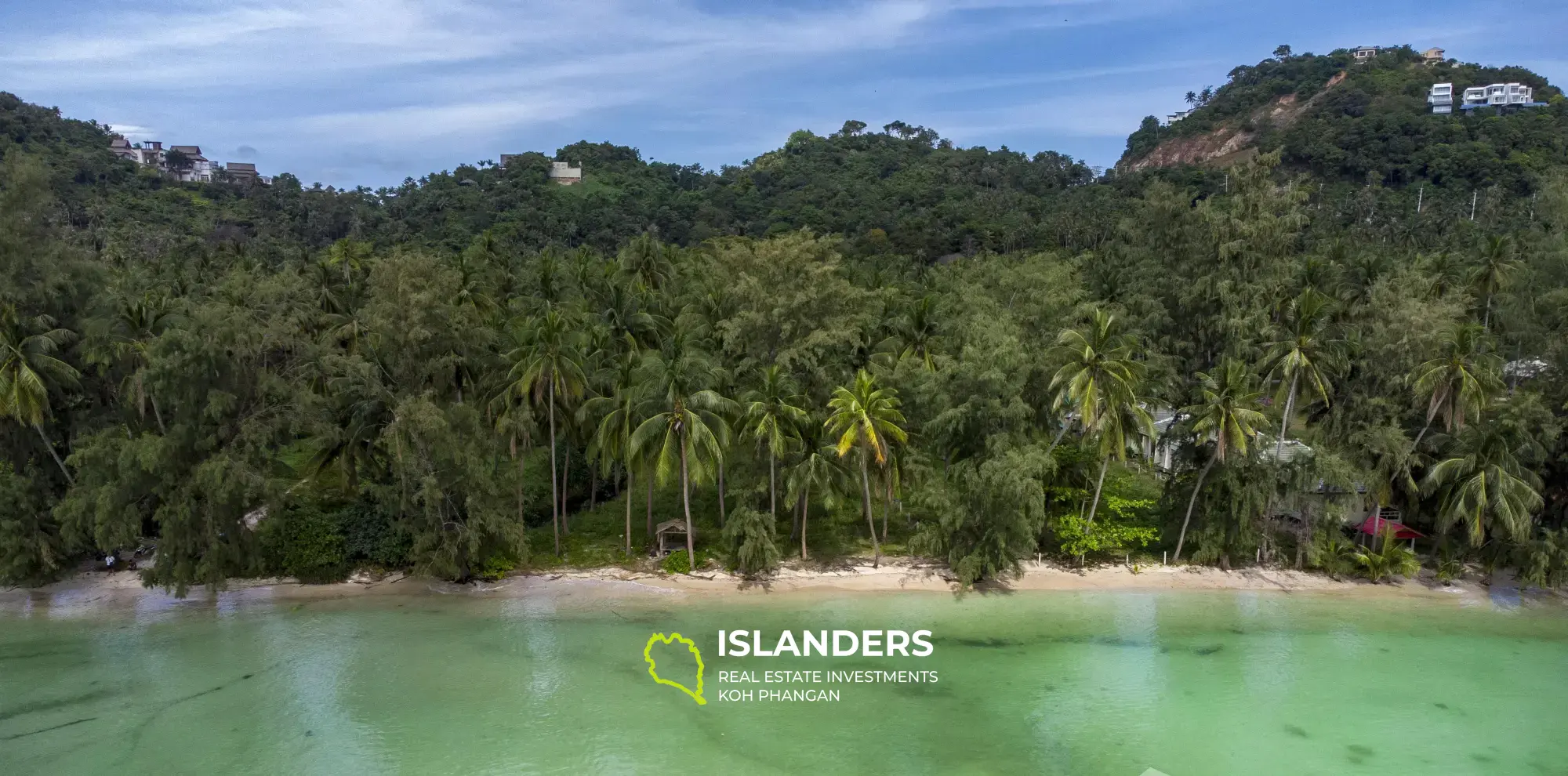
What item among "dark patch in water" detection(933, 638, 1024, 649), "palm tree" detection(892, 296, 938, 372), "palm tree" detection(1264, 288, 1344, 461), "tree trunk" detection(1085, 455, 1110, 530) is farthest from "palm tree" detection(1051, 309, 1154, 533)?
"palm tree" detection(892, 296, 938, 372)

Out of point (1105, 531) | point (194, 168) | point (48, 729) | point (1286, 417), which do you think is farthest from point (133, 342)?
point (194, 168)

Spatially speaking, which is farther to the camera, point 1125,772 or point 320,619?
point 320,619

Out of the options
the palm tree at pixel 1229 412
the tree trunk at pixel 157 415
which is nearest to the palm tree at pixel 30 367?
the tree trunk at pixel 157 415

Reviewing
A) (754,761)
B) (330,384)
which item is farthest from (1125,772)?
(330,384)

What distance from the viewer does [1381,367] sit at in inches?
994

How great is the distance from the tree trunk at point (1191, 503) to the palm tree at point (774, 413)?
12218mm

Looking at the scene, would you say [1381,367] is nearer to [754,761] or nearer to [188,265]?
[754,761]

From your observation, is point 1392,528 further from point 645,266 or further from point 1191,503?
point 645,266

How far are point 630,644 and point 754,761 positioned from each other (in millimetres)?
6051

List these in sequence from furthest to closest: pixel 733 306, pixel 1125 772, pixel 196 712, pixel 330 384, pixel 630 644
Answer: pixel 733 306 → pixel 330 384 → pixel 630 644 → pixel 196 712 → pixel 1125 772

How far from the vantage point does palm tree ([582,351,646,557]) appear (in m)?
24.5

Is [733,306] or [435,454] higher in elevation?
[733,306]

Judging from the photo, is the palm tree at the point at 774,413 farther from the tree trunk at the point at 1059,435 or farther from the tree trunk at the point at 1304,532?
the tree trunk at the point at 1304,532

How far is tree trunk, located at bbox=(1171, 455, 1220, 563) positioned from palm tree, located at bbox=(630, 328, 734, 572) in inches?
567
